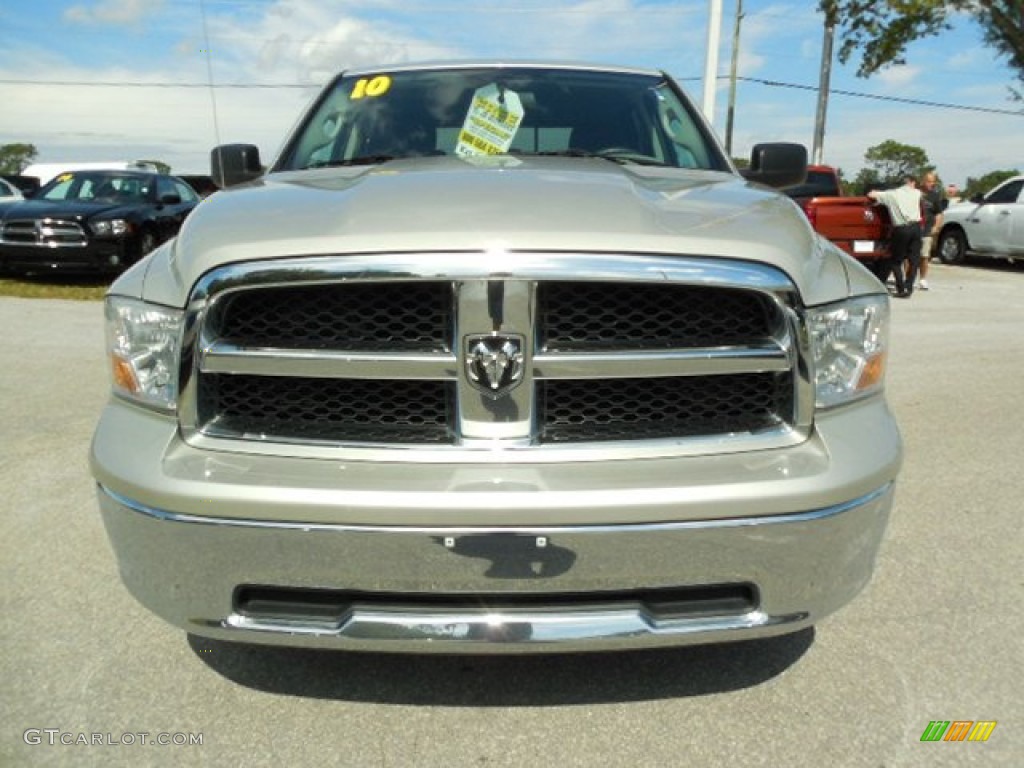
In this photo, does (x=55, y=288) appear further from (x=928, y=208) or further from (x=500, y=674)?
(x=928, y=208)

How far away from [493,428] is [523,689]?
836 millimetres

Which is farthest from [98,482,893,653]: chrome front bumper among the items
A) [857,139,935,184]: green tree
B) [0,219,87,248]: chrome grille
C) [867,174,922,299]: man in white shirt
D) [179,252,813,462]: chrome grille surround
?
[857,139,935,184]: green tree

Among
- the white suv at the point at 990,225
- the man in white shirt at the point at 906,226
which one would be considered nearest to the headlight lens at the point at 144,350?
the man in white shirt at the point at 906,226

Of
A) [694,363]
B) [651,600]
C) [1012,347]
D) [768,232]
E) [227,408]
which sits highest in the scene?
[768,232]

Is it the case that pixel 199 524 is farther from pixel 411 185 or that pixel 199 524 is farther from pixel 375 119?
pixel 375 119

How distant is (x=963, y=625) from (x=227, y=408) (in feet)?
7.59

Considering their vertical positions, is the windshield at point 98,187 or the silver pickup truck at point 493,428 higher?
the silver pickup truck at point 493,428

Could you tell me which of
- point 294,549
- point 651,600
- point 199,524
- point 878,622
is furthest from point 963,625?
point 199,524

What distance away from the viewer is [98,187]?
12352 mm

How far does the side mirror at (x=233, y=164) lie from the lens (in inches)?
139

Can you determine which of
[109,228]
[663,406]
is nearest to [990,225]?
[109,228]

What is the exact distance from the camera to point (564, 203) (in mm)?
2023

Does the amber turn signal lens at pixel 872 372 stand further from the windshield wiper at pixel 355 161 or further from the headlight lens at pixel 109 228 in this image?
the headlight lens at pixel 109 228

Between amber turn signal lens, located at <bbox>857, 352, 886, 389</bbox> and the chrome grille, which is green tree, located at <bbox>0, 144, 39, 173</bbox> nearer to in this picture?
the chrome grille
